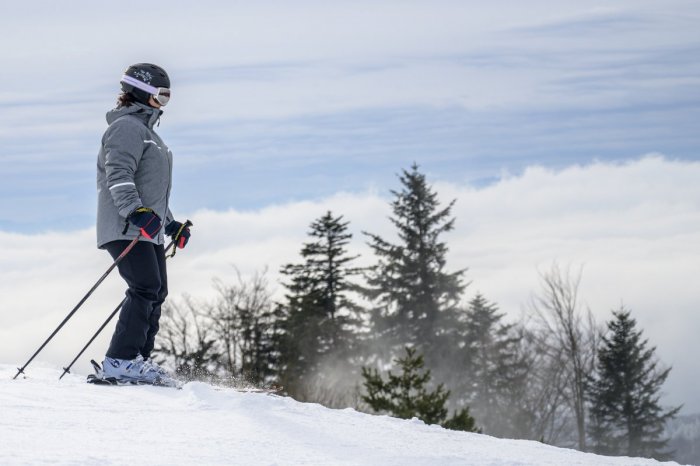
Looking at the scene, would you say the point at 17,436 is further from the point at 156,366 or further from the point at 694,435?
the point at 694,435

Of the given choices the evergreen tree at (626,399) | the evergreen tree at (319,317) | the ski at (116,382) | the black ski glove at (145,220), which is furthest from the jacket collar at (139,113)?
the evergreen tree at (626,399)

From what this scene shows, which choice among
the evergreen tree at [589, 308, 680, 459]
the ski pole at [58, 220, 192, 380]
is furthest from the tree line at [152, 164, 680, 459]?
the ski pole at [58, 220, 192, 380]

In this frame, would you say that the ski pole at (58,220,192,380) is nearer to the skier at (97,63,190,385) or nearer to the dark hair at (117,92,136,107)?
the skier at (97,63,190,385)

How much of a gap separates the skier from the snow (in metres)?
0.35

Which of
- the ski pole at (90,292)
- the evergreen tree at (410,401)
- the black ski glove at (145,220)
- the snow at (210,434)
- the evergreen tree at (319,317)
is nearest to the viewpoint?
the snow at (210,434)

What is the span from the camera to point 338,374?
45844 millimetres

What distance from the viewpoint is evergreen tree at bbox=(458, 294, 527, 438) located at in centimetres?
5153

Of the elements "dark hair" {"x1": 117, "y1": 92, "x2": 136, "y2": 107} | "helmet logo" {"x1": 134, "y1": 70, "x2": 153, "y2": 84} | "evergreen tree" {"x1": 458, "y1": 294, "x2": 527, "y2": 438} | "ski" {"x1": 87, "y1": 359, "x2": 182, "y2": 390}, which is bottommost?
"ski" {"x1": 87, "y1": 359, "x2": 182, "y2": 390}

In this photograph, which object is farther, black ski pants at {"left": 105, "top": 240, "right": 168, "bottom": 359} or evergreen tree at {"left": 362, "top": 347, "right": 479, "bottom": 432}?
evergreen tree at {"left": 362, "top": 347, "right": 479, "bottom": 432}

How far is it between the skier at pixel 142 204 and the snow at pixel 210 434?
0.35 metres

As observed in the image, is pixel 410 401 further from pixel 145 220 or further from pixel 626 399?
pixel 626 399

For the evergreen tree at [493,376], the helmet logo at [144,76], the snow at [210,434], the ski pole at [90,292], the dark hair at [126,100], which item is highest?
the evergreen tree at [493,376]

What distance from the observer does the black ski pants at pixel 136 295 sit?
21.7 feet

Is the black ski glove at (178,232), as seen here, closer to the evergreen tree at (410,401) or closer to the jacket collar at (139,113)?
the jacket collar at (139,113)
